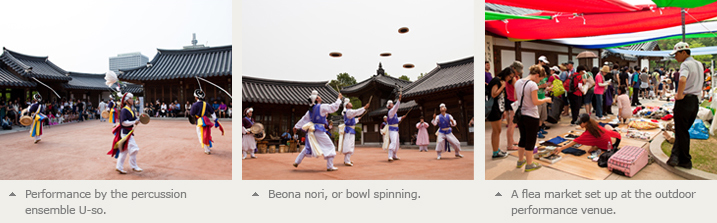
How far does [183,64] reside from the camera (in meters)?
8.03

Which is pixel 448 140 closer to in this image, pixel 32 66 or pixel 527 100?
pixel 527 100

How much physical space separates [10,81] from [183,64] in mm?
3194

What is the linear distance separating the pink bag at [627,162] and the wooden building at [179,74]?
22.6ft

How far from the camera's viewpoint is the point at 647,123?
4422 millimetres

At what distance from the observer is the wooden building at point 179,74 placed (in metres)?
7.26

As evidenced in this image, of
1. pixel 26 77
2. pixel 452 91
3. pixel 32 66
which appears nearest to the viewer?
pixel 452 91

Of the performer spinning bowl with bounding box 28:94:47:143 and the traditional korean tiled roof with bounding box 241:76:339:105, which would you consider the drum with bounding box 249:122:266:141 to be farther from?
the performer spinning bowl with bounding box 28:94:47:143

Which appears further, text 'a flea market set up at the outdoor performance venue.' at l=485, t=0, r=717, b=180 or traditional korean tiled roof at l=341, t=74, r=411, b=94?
traditional korean tiled roof at l=341, t=74, r=411, b=94

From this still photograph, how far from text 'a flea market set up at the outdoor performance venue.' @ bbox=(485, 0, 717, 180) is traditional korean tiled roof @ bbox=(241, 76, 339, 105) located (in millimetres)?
→ 2176

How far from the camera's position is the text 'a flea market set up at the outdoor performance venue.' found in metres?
2.90

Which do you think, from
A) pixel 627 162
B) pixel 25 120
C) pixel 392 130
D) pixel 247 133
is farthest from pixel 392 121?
pixel 25 120

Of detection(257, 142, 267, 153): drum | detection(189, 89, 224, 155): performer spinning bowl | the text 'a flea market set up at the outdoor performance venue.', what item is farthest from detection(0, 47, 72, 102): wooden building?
the text 'a flea market set up at the outdoor performance venue.'
